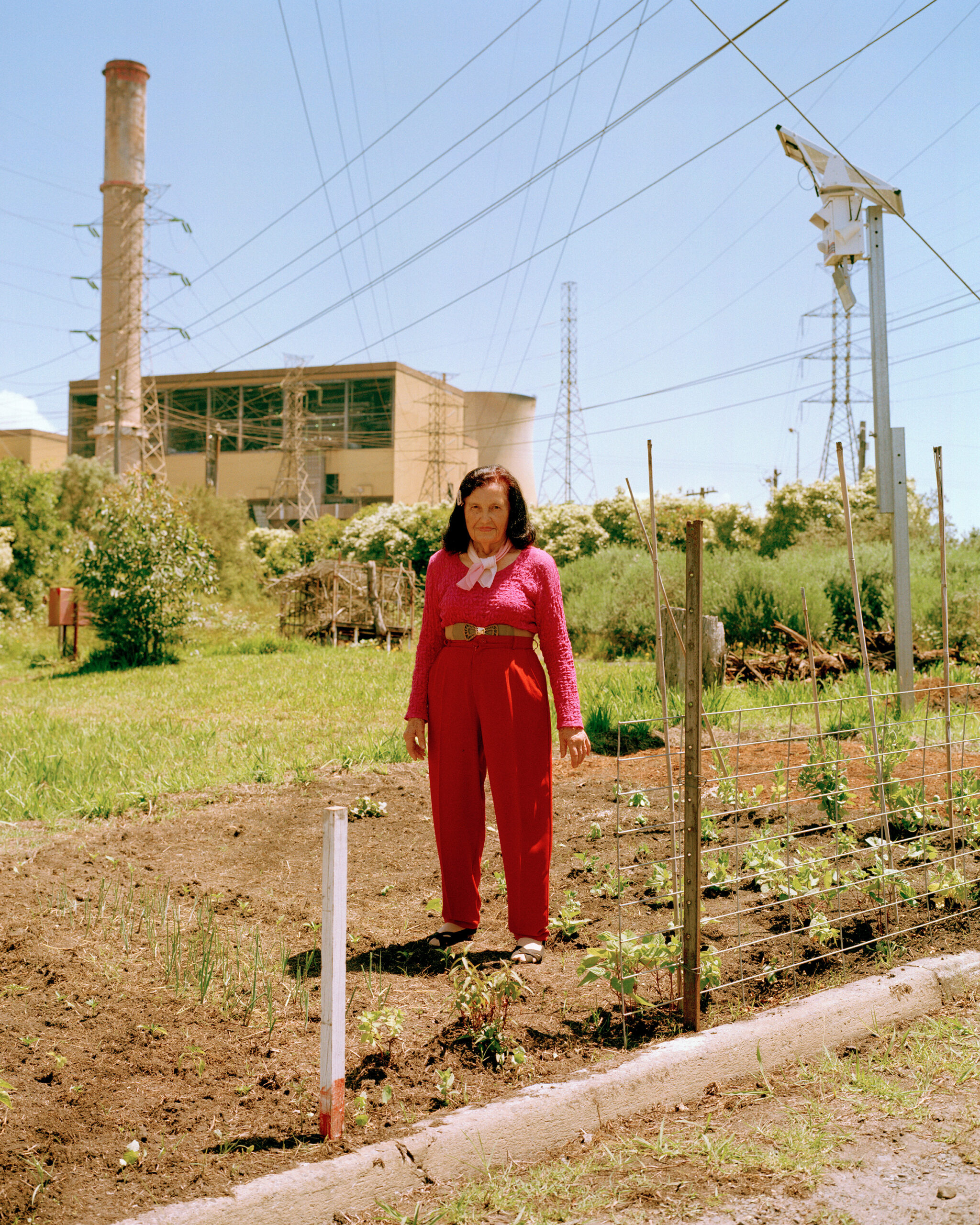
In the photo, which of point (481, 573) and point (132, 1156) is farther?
point (481, 573)

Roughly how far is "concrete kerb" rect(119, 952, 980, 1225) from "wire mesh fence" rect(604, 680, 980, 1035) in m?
0.17

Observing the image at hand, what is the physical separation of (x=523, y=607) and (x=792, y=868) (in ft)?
4.60

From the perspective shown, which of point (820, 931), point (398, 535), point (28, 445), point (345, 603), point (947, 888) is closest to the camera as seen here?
point (820, 931)

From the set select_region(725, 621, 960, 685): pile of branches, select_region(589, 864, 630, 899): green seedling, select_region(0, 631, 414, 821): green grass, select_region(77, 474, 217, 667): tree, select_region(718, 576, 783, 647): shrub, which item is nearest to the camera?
select_region(589, 864, 630, 899): green seedling

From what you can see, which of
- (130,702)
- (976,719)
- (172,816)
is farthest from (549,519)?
(172,816)

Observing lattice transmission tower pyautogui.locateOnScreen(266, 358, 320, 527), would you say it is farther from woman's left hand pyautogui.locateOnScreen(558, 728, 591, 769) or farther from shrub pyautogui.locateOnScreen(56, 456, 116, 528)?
woman's left hand pyautogui.locateOnScreen(558, 728, 591, 769)

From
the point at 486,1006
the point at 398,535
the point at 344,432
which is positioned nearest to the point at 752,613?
the point at 486,1006

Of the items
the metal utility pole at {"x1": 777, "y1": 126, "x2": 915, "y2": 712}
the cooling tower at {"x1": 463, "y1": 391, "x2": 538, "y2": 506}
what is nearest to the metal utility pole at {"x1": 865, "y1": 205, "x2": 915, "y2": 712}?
the metal utility pole at {"x1": 777, "y1": 126, "x2": 915, "y2": 712}

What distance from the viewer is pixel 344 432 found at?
5181 cm

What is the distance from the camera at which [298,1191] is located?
2.00 meters

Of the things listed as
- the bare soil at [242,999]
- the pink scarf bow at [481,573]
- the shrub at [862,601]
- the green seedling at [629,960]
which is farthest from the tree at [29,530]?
the green seedling at [629,960]

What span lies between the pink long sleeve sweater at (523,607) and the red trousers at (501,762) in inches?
2.6

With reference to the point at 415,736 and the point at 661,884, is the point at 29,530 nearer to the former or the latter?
the point at 415,736

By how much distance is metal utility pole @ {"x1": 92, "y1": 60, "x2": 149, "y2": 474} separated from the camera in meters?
39.9
